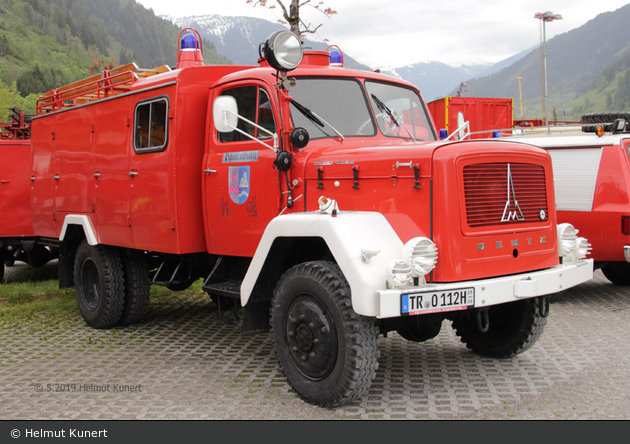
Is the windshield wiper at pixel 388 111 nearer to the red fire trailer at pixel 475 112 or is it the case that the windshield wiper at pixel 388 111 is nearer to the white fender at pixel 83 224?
the white fender at pixel 83 224

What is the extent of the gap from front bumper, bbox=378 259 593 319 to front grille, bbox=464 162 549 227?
42 cm

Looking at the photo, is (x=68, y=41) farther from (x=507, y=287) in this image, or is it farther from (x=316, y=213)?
(x=507, y=287)

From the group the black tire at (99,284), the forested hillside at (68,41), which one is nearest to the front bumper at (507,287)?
the black tire at (99,284)

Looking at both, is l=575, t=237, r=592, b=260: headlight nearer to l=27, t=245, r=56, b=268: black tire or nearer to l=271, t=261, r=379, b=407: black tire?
l=271, t=261, r=379, b=407: black tire

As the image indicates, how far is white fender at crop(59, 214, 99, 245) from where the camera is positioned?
6.79 metres

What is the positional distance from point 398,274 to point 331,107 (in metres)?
1.88

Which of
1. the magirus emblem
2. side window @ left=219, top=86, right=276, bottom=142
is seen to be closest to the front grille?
the magirus emblem

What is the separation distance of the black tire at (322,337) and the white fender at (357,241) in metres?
0.22

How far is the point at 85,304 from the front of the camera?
277 inches

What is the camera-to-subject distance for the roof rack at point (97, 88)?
6.67m

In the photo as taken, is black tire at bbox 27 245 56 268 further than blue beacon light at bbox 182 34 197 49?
Yes

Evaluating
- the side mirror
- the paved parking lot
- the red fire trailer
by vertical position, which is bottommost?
the paved parking lot

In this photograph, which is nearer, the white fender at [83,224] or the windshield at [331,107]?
the windshield at [331,107]
